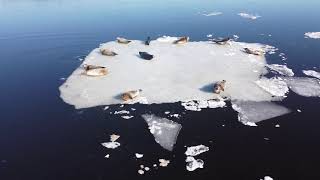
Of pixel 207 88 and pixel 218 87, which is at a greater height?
pixel 218 87

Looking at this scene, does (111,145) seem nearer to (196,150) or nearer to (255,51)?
(196,150)

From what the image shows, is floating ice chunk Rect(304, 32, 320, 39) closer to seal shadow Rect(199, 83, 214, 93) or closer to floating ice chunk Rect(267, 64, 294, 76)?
floating ice chunk Rect(267, 64, 294, 76)

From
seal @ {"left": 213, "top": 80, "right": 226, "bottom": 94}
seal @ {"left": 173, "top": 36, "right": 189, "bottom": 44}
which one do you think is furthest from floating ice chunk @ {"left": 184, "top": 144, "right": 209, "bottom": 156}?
seal @ {"left": 173, "top": 36, "right": 189, "bottom": 44}

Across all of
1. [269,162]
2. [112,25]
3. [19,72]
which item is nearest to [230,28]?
[112,25]

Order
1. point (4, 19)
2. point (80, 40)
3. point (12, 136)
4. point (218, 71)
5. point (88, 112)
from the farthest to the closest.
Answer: point (4, 19), point (80, 40), point (218, 71), point (88, 112), point (12, 136)

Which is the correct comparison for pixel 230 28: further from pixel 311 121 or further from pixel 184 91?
pixel 311 121

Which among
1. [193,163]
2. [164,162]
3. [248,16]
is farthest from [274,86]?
[248,16]
